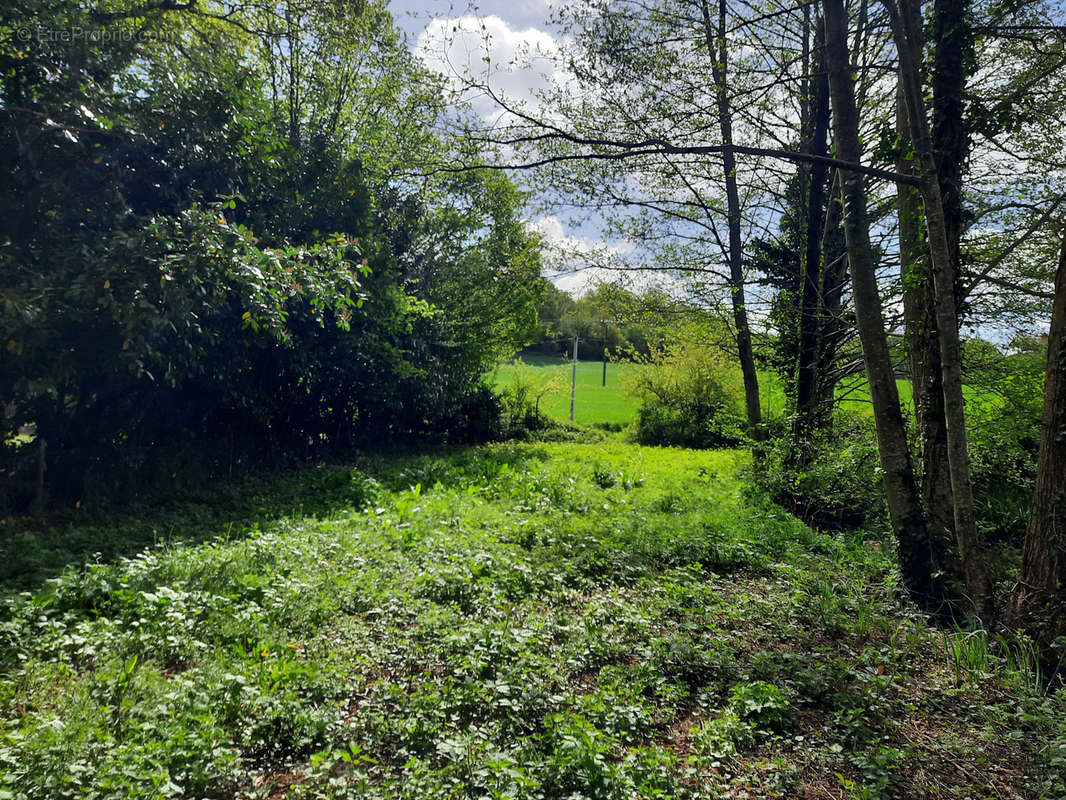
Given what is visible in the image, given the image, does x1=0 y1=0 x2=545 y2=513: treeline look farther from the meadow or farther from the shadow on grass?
the meadow

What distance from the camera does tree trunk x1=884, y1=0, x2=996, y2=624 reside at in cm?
400

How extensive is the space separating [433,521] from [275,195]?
5.68 metres

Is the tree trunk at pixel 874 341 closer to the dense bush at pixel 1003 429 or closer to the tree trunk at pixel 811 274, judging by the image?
the dense bush at pixel 1003 429

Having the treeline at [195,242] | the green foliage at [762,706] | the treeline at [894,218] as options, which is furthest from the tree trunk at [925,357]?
the treeline at [195,242]

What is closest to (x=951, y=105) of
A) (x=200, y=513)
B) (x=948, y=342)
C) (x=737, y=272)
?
(x=948, y=342)

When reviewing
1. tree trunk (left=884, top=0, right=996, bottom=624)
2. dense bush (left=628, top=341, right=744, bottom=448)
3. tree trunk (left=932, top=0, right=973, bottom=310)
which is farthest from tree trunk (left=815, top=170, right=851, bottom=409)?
dense bush (left=628, top=341, right=744, bottom=448)

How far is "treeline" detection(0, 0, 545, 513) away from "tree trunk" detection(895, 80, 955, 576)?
430 cm

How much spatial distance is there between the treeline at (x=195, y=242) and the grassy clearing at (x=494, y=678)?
6.65 ft

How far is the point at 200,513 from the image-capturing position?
22.6 ft

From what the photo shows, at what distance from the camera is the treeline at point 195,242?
5.57 metres

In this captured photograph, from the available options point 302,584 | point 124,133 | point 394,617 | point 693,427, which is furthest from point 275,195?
point 693,427

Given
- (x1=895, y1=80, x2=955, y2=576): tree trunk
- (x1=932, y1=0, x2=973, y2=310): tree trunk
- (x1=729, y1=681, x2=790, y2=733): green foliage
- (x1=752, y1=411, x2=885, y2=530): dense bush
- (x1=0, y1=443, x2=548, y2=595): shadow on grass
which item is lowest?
(x1=729, y1=681, x2=790, y2=733): green foliage

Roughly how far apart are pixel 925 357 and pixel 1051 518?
61.8 inches

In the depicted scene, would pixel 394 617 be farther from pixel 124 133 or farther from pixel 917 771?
pixel 124 133
